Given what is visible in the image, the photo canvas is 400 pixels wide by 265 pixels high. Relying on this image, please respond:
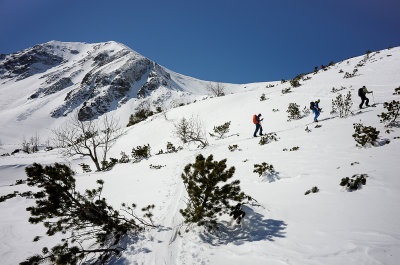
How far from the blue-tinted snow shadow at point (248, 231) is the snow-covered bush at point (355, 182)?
1.99 metres

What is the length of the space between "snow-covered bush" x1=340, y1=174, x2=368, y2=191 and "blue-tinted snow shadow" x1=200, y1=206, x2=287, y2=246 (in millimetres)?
1985

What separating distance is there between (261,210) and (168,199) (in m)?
3.34

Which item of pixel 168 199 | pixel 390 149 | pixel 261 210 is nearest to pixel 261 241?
pixel 261 210

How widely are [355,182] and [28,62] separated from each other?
6691 inches

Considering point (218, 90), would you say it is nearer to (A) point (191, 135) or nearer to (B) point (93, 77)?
(A) point (191, 135)

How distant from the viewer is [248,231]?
3.87 m

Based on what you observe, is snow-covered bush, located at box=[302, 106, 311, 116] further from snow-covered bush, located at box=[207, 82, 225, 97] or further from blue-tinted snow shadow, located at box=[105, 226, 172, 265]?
snow-covered bush, located at box=[207, 82, 225, 97]

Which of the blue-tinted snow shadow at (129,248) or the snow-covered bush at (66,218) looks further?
the blue-tinted snow shadow at (129,248)

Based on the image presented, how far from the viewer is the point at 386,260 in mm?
2340

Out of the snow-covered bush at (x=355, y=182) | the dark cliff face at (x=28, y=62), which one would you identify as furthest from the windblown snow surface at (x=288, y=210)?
A: the dark cliff face at (x=28, y=62)

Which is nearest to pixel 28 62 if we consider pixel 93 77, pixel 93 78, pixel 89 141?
pixel 93 77

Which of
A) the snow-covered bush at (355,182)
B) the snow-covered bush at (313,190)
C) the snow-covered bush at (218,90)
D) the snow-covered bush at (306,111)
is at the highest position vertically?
the snow-covered bush at (218,90)

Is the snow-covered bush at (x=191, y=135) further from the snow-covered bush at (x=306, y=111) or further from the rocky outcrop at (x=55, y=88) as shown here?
the rocky outcrop at (x=55, y=88)

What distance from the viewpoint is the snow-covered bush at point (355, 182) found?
4215 mm
